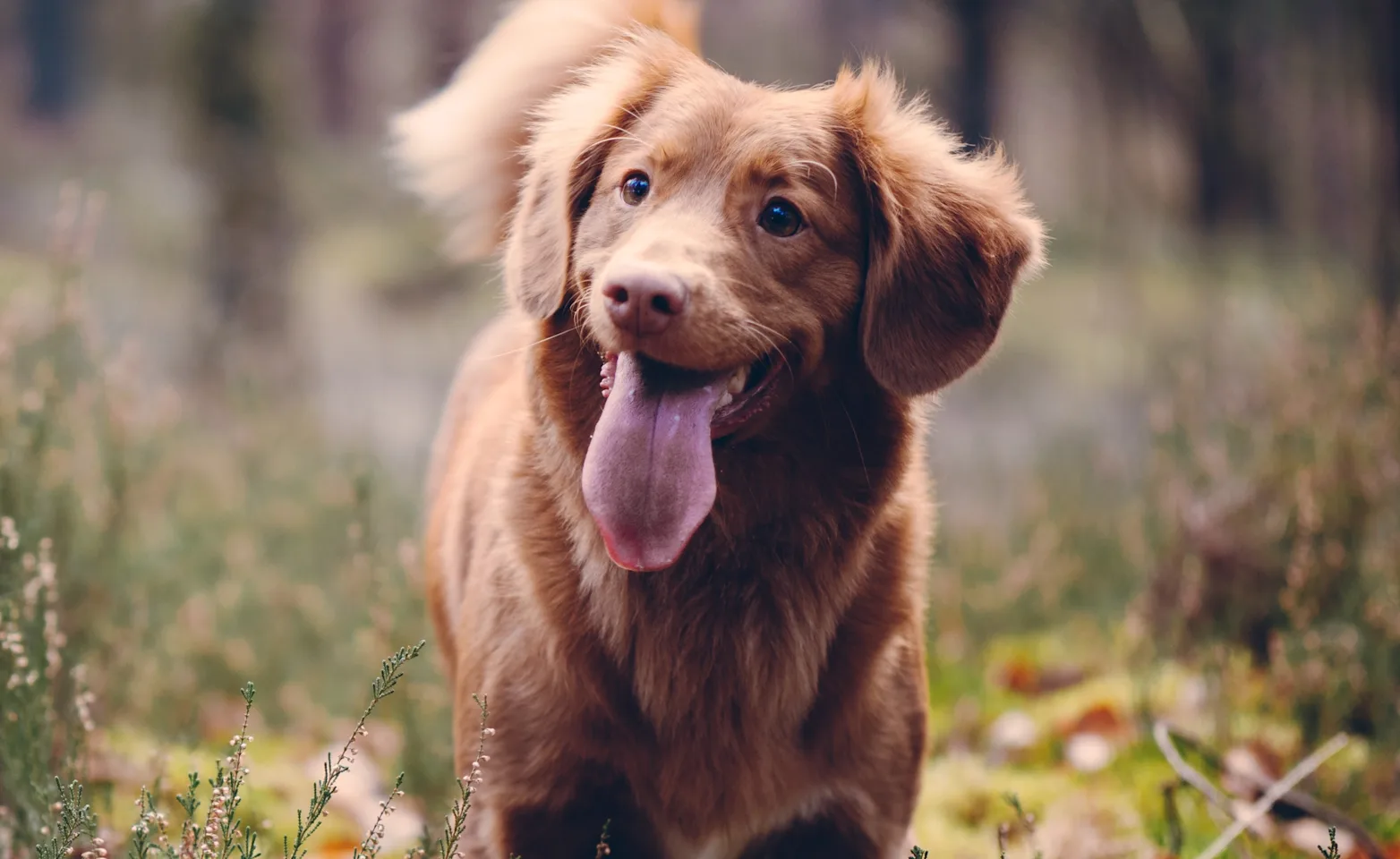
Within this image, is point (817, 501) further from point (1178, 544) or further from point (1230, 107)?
point (1230, 107)

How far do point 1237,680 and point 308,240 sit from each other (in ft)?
45.5

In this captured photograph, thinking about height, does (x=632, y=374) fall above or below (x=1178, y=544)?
above

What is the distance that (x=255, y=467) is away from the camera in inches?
272

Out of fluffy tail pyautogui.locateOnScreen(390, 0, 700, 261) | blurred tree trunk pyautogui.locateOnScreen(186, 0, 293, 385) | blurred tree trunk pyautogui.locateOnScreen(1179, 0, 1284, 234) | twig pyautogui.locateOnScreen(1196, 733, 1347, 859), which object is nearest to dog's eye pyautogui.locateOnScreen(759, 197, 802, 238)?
fluffy tail pyautogui.locateOnScreen(390, 0, 700, 261)

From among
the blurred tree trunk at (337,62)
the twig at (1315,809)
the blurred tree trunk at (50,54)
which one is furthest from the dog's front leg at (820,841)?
the blurred tree trunk at (50,54)

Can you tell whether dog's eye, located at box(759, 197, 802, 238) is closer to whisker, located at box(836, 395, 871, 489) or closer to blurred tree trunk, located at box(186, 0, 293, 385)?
whisker, located at box(836, 395, 871, 489)

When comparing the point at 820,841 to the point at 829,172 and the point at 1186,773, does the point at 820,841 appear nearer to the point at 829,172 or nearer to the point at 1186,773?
the point at 1186,773

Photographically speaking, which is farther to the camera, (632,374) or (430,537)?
(430,537)

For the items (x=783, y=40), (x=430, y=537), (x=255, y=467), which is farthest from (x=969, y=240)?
(x=783, y=40)

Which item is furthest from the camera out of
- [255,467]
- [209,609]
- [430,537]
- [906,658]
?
[255,467]

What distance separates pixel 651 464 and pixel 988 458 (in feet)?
19.9

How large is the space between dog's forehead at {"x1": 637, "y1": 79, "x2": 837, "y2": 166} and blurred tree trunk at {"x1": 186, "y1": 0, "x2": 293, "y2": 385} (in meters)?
6.90

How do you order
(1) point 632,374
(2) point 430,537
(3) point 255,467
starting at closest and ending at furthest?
(1) point 632,374, (2) point 430,537, (3) point 255,467

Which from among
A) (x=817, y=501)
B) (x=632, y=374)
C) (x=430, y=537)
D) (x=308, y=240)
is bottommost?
(x=308, y=240)
